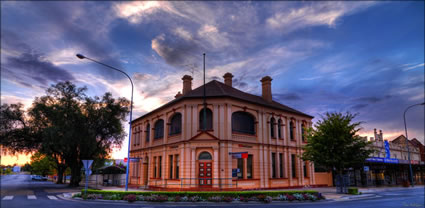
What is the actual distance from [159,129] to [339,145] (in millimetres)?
20628

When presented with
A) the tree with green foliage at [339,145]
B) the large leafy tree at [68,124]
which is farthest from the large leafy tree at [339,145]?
the large leafy tree at [68,124]

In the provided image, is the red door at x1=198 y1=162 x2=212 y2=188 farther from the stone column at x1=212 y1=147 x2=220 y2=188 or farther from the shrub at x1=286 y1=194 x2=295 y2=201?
the shrub at x1=286 y1=194 x2=295 y2=201

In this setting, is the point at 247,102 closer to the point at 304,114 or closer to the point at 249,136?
the point at 249,136

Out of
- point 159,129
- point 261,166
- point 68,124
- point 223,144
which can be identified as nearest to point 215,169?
point 223,144

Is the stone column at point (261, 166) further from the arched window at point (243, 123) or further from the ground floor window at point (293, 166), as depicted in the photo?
the ground floor window at point (293, 166)

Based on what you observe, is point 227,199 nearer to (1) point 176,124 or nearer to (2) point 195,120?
(2) point 195,120

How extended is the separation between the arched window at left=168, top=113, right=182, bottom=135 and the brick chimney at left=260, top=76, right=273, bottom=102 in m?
11.8

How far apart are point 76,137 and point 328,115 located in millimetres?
29110

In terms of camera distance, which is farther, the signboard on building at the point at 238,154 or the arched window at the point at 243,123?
the arched window at the point at 243,123

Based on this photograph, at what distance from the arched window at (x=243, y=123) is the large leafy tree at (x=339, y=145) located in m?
6.67

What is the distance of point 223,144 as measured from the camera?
27703mm

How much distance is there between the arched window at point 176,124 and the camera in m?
31.1

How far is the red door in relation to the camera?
26.9m

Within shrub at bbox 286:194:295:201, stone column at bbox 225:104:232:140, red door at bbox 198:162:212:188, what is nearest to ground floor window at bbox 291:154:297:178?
stone column at bbox 225:104:232:140
